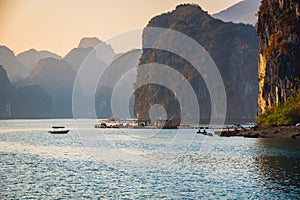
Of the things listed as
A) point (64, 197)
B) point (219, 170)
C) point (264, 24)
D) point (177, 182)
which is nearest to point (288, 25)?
point (264, 24)

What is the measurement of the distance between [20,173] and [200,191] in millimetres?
18569

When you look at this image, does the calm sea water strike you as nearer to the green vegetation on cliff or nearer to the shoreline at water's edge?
the shoreline at water's edge

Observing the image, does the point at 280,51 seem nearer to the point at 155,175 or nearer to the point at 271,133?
the point at 271,133

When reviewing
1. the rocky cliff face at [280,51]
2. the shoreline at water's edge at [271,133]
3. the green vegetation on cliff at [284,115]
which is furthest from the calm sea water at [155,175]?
the rocky cliff face at [280,51]

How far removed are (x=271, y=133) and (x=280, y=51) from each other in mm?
29473

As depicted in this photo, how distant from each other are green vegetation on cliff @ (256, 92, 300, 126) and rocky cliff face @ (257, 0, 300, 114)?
8.93 metres

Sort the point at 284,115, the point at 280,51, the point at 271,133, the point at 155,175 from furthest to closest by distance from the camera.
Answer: the point at 280,51
the point at 284,115
the point at 271,133
the point at 155,175

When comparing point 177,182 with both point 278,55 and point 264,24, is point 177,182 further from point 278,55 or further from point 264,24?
point 264,24

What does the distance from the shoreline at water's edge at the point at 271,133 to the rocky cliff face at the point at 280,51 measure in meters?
18.9

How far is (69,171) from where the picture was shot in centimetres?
4572

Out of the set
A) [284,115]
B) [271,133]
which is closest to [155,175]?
[271,133]

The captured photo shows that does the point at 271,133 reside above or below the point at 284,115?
below

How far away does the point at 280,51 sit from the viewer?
360ft

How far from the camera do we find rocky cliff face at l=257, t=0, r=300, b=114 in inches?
4257
